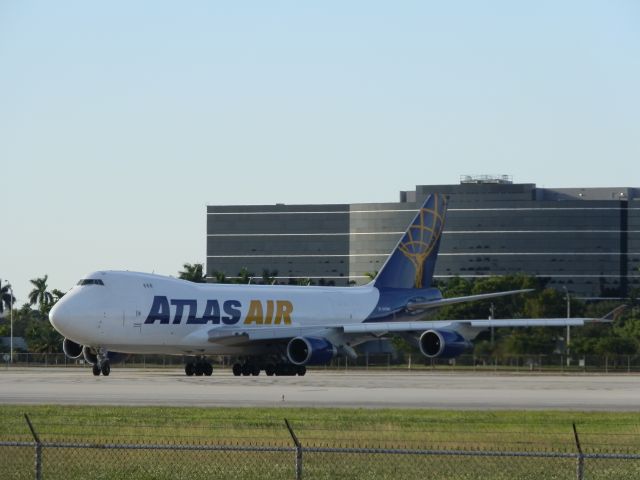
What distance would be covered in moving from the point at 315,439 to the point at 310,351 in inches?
1493

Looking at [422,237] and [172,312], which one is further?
[422,237]

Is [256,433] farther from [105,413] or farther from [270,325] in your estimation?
[270,325]

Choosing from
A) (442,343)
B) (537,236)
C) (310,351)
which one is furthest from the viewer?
(537,236)

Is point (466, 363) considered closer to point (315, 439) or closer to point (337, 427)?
point (337, 427)

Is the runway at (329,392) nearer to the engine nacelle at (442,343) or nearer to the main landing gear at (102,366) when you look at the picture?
the main landing gear at (102,366)

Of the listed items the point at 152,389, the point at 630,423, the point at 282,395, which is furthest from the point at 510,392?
the point at 630,423

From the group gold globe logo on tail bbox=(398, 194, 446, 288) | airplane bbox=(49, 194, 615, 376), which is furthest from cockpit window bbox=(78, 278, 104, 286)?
gold globe logo on tail bbox=(398, 194, 446, 288)

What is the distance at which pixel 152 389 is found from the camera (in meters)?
49.7

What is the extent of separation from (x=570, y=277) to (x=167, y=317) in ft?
417

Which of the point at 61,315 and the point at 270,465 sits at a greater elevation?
the point at 61,315

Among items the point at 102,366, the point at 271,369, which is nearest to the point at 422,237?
the point at 271,369

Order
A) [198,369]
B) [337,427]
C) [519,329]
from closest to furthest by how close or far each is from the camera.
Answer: [337,427]
[198,369]
[519,329]

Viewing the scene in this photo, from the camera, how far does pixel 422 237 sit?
80625mm

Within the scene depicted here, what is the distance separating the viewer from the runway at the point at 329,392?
4078 centimetres
